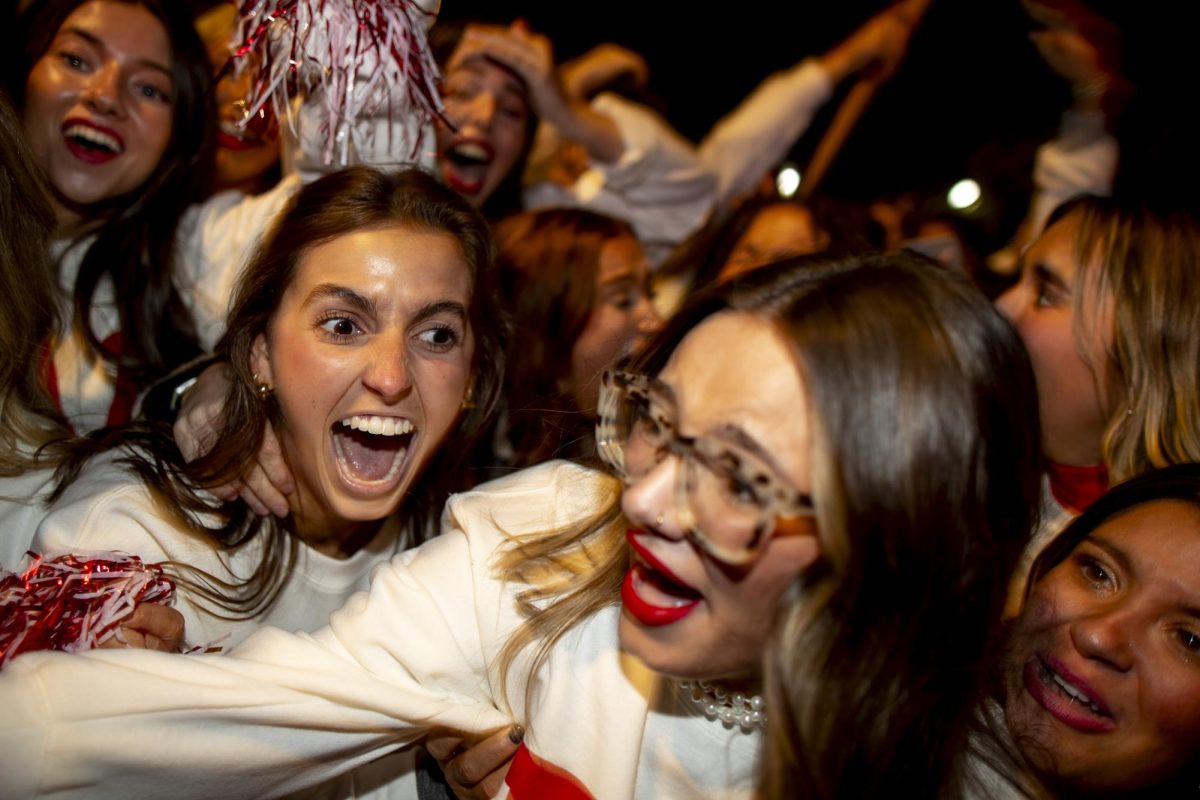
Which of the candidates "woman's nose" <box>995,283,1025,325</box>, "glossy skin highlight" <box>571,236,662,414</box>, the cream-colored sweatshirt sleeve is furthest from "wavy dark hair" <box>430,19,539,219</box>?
the cream-colored sweatshirt sleeve

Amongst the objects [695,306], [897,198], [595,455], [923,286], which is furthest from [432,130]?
[897,198]

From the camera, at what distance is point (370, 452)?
6.63 feet

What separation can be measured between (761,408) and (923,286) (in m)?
0.30

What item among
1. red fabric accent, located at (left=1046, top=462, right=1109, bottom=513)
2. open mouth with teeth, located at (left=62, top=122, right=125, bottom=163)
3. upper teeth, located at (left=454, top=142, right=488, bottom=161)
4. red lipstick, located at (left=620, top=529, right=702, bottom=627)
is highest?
open mouth with teeth, located at (left=62, top=122, right=125, bottom=163)

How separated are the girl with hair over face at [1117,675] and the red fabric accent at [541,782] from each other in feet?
2.14

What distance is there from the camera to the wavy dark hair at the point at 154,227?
2562 millimetres

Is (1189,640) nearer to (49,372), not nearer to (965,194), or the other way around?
(49,372)

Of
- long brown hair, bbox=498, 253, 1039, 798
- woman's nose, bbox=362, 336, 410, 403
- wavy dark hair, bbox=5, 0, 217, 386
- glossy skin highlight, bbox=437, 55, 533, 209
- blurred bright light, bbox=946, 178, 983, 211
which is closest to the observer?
long brown hair, bbox=498, 253, 1039, 798

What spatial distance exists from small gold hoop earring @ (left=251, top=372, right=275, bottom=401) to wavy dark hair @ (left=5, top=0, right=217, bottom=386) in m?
0.86

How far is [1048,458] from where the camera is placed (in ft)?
8.16

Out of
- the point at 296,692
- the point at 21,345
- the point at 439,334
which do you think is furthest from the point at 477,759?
the point at 21,345

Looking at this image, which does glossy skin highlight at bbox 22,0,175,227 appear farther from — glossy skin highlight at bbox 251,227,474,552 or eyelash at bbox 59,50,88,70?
glossy skin highlight at bbox 251,227,474,552

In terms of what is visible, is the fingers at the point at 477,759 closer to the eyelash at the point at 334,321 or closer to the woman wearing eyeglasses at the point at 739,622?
the woman wearing eyeglasses at the point at 739,622

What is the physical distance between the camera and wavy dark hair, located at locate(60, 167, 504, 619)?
187cm
